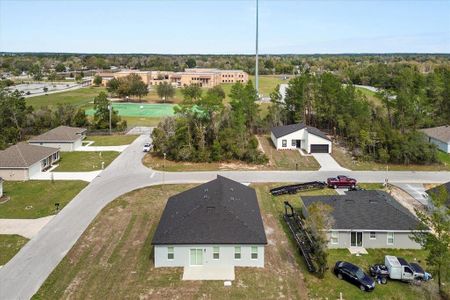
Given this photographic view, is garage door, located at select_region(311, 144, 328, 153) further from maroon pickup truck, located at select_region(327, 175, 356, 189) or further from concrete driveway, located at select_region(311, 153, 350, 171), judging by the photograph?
maroon pickup truck, located at select_region(327, 175, 356, 189)

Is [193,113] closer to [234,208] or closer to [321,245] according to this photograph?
[234,208]

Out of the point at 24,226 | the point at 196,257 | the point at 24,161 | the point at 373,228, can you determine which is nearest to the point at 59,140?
the point at 24,161

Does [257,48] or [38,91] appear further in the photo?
[38,91]

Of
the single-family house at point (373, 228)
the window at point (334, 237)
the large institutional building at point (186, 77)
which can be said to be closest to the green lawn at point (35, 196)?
the window at point (334, 237)

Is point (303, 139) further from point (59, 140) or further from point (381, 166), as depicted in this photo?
point (59, 140)

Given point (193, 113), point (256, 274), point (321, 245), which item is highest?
point (193, 113)

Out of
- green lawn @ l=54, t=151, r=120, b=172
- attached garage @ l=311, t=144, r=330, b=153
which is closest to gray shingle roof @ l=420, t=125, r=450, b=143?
attached garage @ l=311, t=144, r=330, b=153

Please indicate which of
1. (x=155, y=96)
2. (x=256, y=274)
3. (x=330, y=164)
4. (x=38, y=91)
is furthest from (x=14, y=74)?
(x=256, y=274)
